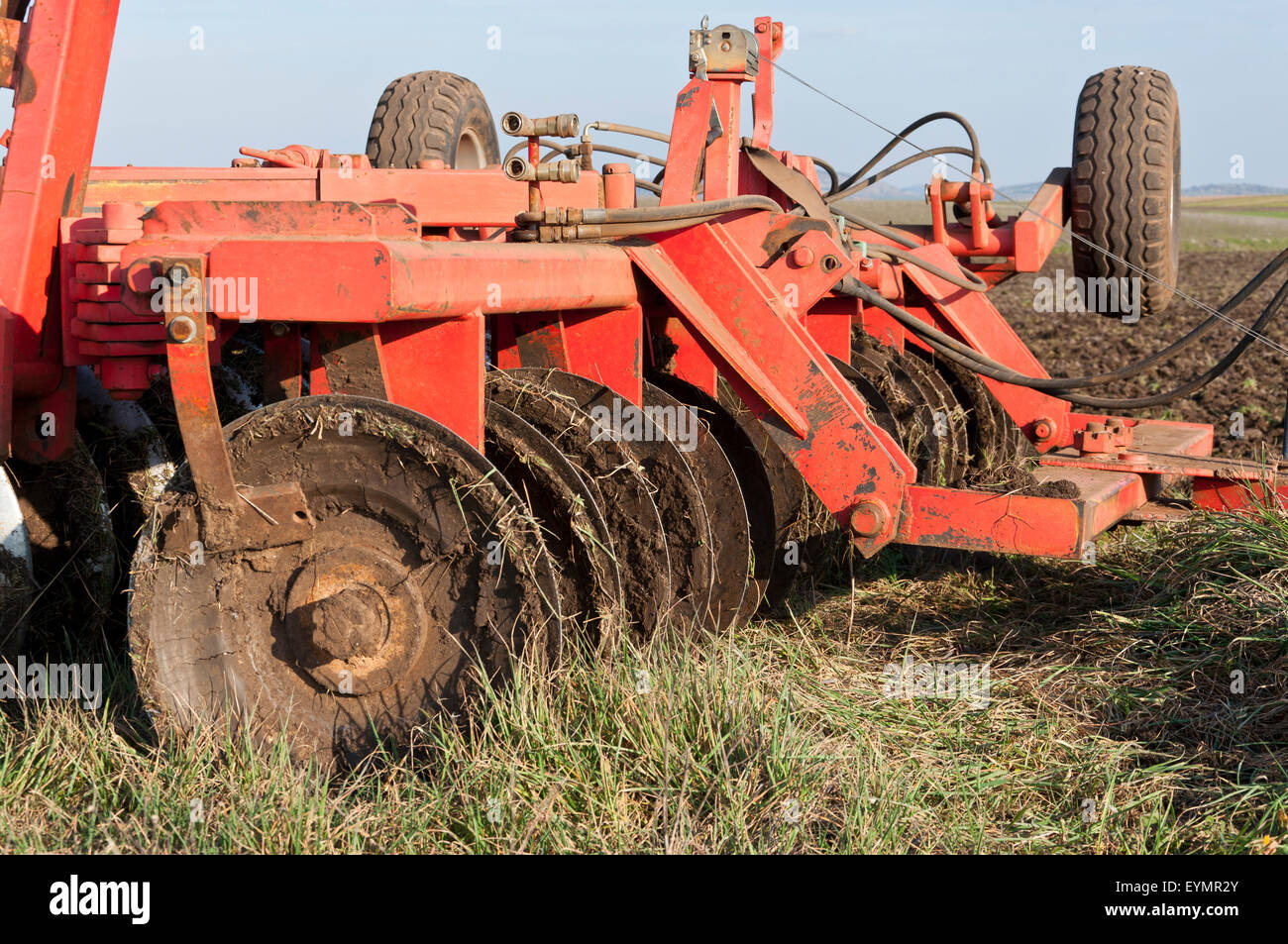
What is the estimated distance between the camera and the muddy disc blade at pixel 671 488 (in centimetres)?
338

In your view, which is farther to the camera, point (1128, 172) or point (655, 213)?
point (1128, 172)

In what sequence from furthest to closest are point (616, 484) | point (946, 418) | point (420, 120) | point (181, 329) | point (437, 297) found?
Result: 1. point (420, 120)
2. point (946, 418)
3. point (616, 484)
4. point (437, 297)
5. point (181, 329)

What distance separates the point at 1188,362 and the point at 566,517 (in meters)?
8.29

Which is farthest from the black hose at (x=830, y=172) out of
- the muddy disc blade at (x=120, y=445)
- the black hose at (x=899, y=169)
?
the muddy disc blade at (x=120, y=445)

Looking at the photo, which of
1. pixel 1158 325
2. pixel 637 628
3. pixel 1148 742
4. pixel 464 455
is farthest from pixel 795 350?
pixel 1158 325

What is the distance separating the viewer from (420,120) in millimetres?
5785

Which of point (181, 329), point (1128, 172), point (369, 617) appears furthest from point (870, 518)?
point (1128, 172)

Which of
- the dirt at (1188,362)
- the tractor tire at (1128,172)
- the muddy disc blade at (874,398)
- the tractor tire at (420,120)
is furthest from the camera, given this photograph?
the dirt at (1188,362)

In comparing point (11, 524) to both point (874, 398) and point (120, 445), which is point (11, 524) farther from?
point (874, 398)

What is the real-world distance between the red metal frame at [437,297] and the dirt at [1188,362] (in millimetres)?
1764

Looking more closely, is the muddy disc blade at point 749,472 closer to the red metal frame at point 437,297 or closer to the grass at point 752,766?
the red metal frame at point 437,297

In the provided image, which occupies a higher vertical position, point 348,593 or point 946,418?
point 946,418

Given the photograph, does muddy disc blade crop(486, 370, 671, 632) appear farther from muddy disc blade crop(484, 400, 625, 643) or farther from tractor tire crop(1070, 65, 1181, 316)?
tractor tire crop(1070, 65, 1181, 316)

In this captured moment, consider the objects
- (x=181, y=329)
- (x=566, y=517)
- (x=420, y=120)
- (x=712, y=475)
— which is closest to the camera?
(x=181, y=329)
